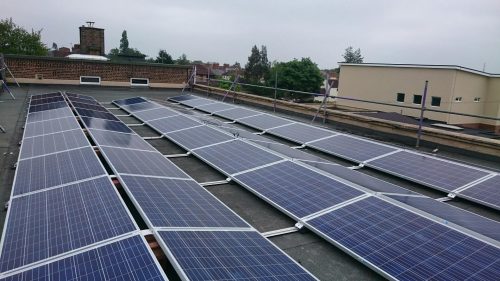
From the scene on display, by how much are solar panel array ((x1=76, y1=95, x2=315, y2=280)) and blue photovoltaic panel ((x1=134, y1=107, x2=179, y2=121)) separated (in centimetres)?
564

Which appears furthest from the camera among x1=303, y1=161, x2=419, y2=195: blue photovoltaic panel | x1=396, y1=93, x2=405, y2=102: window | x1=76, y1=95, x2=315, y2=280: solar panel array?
x1=396, y1=93, x2=405, y2=102: window

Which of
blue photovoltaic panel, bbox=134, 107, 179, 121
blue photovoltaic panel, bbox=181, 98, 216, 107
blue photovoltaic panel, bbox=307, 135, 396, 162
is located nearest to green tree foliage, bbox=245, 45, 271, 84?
blue photovoltaic panel, bbox=181, 98, 216, 107

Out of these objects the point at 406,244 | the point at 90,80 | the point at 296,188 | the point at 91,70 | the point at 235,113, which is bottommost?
the point at 406,244

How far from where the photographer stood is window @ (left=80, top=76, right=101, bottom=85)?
26172 mm

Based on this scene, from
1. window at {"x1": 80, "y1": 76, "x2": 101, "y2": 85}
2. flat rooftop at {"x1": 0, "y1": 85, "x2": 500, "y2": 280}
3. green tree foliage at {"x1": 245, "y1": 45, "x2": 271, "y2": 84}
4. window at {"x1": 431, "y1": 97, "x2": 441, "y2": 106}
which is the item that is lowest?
flat rooftop at {"x1": 0, "y1": 85, "x2": 500, "y2": 280}

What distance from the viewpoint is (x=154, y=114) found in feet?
47.5

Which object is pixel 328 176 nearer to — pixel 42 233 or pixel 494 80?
pixel 42 233

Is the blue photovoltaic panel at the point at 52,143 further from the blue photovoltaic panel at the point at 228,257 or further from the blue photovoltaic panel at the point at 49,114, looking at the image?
the blue photovoltaic panel at the point at 228,257

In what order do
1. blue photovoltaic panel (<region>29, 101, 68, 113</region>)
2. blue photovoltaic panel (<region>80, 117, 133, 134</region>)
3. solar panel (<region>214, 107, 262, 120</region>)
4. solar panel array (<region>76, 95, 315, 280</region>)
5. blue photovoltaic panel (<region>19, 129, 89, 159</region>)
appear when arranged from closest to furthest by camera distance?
solar panel array (<region>76, 95, 315, 280</region>), blue photovoltaic panel (<region>19, 129, 89, 159</region>), blue photovoltaic panel (<region>80, 117, 133, 134</region>), blue photovoltaic panel (<region>29, 101, 68, 113</region>), solar panel (<region>214, 107, 262, 120</region>)

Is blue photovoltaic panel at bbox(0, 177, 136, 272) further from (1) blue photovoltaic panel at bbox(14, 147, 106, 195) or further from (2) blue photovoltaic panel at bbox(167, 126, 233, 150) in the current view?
(2) blue photovoltaic panel at bbox(167, 126, 233, 150)

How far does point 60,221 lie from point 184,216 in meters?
1.59

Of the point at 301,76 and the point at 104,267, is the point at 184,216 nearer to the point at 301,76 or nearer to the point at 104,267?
the point at 104,267

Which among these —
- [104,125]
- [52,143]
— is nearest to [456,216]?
[52,143]

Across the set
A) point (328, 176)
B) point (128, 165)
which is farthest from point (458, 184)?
point (128, 165)
